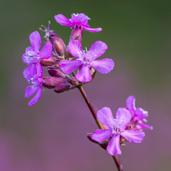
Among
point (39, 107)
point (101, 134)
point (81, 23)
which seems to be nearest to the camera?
point (101, 134)

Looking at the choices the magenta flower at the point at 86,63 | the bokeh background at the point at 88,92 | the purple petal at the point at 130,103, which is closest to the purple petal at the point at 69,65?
the magenta flower at the point at 86,63

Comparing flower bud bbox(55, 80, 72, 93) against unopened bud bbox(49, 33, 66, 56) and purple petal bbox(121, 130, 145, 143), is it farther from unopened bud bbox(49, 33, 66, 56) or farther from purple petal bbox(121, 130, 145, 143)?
purple petal bbox(121, 130, 145, 143)

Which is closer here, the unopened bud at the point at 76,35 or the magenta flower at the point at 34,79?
the magenta flower at the point at 34,79

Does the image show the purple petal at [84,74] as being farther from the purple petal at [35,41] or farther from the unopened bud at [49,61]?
the purple petal at [35,41]

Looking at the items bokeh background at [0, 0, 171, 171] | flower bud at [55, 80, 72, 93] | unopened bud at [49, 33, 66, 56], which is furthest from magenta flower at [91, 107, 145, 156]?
bokeh background at [0, 0, 171, 171]

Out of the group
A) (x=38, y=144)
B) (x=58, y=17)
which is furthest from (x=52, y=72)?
(x=38, y=144)
